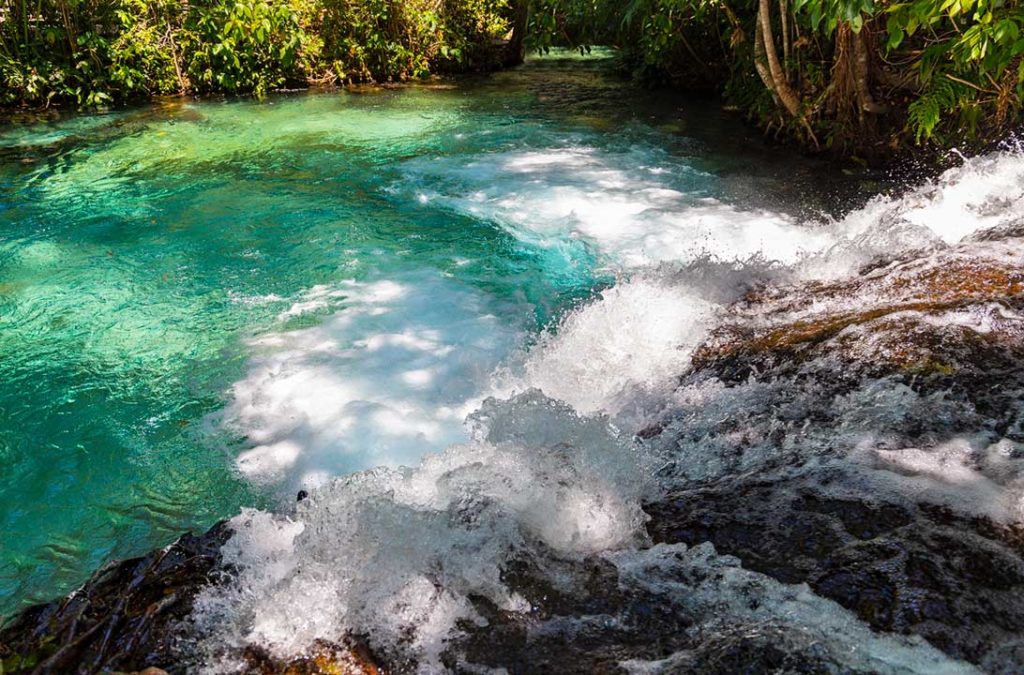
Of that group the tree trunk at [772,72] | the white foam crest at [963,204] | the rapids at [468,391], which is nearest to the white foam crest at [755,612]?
the rapids at [468,391]

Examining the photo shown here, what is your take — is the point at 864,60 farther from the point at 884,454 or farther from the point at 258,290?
the point at 258,290

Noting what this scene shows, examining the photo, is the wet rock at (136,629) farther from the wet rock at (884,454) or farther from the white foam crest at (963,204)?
the white foam crest at (963,204)

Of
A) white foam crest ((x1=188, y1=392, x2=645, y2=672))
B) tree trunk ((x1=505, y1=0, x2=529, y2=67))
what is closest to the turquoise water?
white foam crest ((x1=188, y1=392, x2=645, y2=672))

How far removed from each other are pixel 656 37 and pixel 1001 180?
15.0 ft

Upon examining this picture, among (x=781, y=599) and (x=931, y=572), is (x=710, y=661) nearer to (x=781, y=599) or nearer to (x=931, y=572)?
(x=781, y=599)

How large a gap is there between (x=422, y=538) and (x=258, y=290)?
3.06 m

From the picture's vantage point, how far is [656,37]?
27.3 feet

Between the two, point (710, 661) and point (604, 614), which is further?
point (604, 614)

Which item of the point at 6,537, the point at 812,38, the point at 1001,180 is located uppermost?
the point at 812,38

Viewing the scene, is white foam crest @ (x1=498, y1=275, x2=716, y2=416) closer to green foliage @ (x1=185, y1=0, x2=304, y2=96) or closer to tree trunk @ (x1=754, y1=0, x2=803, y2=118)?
tree trunk @ (x1=754, y1=0, x2=803, y2=118)

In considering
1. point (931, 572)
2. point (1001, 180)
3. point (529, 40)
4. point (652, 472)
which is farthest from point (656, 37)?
point (931, 572)

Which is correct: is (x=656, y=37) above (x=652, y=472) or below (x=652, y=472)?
A: above

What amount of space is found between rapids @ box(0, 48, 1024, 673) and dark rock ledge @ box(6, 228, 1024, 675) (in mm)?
16

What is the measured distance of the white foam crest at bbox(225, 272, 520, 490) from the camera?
3285 millimetres
